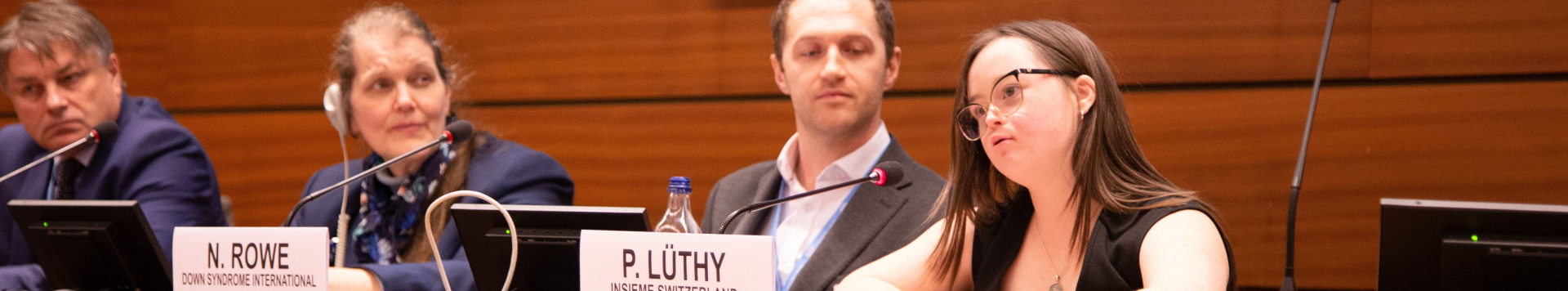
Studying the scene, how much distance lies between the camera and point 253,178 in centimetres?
321

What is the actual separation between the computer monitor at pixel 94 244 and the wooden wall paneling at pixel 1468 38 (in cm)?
243

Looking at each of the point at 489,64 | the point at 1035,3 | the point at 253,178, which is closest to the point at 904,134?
the point at 1035,3

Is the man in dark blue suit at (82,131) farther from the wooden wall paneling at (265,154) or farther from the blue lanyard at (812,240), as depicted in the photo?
the blue lanyard at (812,240)

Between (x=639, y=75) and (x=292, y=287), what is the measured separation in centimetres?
140

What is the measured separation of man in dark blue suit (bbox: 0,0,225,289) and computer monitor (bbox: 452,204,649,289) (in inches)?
41.7

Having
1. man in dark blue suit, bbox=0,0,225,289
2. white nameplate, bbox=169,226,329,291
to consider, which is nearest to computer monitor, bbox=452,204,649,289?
white nameplate, bbox=169,226,329,291

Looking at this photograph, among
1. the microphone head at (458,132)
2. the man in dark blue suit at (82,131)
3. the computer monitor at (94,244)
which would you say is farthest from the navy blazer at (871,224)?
the man in dark blue suit at (82,131)

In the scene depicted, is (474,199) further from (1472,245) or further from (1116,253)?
(1472,245)

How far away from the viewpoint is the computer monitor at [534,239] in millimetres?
1365

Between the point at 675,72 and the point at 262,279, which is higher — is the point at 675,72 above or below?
above

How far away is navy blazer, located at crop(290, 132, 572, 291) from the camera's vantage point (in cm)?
162

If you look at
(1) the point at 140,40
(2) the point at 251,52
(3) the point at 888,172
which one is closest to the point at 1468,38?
(3) the point at 888,172

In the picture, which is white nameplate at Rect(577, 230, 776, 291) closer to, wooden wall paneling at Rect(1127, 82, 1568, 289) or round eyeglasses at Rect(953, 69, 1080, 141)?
round eyeglasses at Rect(953, 69, 1080, 141)

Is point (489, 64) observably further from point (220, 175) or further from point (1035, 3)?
point (1035, 3)
